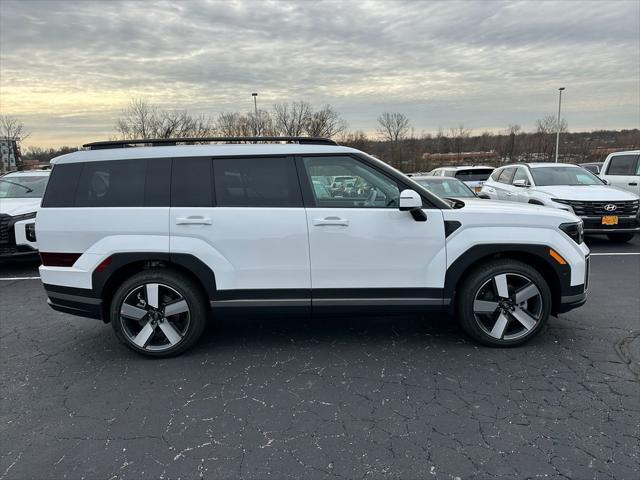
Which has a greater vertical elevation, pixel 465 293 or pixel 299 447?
pixel 465 293

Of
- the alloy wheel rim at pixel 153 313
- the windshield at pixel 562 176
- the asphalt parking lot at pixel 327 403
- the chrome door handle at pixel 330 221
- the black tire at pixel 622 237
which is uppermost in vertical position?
the windshield at pixel 562 176

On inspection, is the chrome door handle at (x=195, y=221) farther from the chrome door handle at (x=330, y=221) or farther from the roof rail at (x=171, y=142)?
the chrome door handle at (x=330, y=221)

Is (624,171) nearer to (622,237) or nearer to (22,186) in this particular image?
(622,237)

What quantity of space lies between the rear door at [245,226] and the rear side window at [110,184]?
15 cm

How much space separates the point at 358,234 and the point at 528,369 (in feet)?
5.79

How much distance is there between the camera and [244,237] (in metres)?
3.90

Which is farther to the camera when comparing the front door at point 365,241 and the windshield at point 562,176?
the windshield at point 562,176

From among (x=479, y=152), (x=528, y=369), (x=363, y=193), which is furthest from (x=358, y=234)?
(x=479, y=152)

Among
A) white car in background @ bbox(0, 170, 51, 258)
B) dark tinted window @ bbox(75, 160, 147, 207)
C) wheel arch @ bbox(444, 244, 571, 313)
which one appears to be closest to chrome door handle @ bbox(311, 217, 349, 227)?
wheel arch @ bbox(444, 244, 571, 313)

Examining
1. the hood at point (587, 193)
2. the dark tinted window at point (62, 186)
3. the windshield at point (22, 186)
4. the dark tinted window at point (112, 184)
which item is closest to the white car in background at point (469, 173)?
the hood at point (587, 193)

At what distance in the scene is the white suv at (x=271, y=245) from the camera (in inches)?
154

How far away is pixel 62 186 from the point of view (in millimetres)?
3990

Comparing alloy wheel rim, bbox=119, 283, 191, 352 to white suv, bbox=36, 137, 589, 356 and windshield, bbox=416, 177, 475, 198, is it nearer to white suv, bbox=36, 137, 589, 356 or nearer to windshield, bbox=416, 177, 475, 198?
white suv, bbox=36, 137, 589, 356

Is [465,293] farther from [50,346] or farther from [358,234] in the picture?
[50,346]
